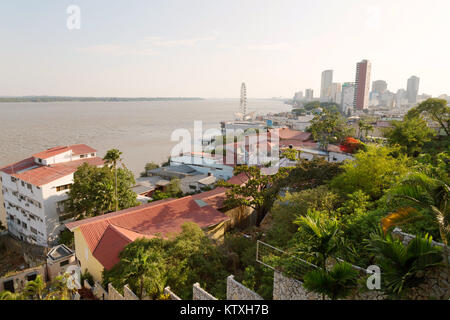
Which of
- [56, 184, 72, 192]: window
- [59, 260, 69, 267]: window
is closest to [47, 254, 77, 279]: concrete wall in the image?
[59, 260, 69, 267]: window

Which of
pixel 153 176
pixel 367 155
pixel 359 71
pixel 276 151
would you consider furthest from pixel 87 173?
pixel 359 71

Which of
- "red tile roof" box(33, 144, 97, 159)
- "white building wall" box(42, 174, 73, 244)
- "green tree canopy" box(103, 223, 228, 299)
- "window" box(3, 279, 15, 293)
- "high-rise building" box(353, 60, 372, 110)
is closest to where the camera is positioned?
"green tree canopy" box(103, 223, 228, 299)

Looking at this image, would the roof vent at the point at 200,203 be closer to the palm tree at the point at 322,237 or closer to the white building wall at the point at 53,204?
the white building wall at the point at 53,204

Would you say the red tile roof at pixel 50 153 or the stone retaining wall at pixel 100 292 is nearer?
the stone retaining wall at pixel 100 292

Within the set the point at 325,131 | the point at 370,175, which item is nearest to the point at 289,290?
the point at 370,175

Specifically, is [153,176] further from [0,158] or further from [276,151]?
[0,158]

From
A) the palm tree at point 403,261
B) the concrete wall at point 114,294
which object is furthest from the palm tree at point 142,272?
the palm tree at point 403,261

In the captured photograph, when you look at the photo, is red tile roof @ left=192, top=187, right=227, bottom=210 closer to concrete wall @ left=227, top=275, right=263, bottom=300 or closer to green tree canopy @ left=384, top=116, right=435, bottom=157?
concrete wall @ left=227, top=275, right=263, bottom=300
